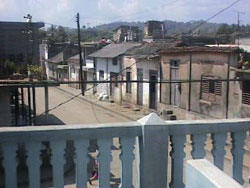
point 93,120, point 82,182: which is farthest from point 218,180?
point 93,120

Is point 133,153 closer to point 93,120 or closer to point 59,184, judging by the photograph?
point 59,184

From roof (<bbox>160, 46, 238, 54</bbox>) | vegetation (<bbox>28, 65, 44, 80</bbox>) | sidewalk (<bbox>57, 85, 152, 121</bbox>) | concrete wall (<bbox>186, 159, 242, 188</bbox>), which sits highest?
roof (<bbox>160, 46, 238, 54</bbox>)

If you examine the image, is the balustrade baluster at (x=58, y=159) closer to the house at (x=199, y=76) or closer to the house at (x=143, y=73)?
the house at (x=199, y=76)

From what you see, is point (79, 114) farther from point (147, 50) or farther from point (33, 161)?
point (33, 161)

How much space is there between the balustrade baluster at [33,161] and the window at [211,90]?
15858 millimetres

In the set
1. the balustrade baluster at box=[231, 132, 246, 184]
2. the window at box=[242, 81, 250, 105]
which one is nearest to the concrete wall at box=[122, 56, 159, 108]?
the window at box=[242, 81, 250, 105]

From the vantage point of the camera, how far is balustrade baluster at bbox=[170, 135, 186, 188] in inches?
124

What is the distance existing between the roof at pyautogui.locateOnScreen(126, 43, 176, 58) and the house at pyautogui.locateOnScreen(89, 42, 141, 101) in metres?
1.60

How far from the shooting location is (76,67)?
1633 inches

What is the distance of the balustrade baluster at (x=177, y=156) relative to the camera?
3.15 meters

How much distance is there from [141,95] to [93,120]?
16.3 ft

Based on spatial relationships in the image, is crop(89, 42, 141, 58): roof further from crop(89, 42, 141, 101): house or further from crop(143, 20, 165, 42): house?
crop(143, 20, 165, 42): house

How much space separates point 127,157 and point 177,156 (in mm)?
461

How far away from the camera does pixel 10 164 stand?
282cm
